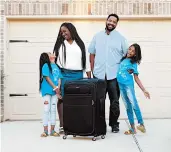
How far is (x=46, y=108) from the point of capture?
234 inches

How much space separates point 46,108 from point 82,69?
72cm

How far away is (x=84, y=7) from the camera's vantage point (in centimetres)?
775

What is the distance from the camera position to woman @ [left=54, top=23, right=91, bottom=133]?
236 inches

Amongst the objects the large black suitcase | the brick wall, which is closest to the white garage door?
the brick wall

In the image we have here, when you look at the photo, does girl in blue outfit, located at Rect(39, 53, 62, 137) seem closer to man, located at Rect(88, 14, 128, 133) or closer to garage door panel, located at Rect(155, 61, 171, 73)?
man, located at Rect(88, 14, 128, 133)

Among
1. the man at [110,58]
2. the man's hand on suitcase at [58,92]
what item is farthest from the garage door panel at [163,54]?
the man's hand on suitcase at [58,92]

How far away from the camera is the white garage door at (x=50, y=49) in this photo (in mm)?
7789

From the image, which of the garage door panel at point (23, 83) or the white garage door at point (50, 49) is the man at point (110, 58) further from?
the garage door panel at point (23, 83)

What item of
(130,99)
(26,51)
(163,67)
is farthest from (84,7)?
(130,99)

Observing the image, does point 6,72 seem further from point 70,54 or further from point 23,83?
point 70,54

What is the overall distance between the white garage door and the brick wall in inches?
7.3

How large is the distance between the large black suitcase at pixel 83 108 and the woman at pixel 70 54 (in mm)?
350

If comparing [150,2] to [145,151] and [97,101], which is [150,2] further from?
[145,151]

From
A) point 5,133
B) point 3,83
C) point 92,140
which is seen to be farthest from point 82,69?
point 3,83
